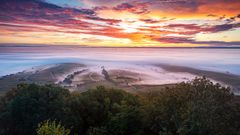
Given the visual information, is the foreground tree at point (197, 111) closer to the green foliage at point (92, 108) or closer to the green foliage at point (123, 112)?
the green foliage at point (123, 112)

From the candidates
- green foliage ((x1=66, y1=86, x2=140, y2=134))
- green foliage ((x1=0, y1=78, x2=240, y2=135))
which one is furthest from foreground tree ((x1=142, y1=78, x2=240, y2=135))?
green foliage ((x1=66, y1=86, x2=140, y2=134))

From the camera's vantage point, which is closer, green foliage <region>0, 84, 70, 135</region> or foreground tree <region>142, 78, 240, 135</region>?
foreground tree <region>142, 78, 240, 135</region>

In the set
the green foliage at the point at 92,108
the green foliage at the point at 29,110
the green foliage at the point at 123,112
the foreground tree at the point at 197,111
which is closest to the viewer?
the foreground tree at the point at 197,111

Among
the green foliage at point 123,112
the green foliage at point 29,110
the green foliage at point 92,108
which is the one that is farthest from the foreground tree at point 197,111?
the green foliage at point 29,110

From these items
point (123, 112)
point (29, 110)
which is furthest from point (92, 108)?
point (29, 110)

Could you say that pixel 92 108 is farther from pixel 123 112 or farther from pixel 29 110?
pixel 29 110

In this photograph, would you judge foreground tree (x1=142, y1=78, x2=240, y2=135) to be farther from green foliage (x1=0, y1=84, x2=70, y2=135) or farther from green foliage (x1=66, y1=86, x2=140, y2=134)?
green foliage (x1=0, y1=84, x2=70, y2=135)

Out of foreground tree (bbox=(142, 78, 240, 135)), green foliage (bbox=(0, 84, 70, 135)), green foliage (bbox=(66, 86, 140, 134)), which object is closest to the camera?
foreground tree (bbox=(142, 78, 240, 135))

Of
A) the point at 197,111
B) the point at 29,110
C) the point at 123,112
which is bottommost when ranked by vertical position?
the point at 29,110

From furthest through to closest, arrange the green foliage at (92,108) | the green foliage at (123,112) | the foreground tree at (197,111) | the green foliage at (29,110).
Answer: the green foliage at (92,108) < the green foliage at (29,110) < the green foliage at (123,112) < the foreground tree at (197,111)
